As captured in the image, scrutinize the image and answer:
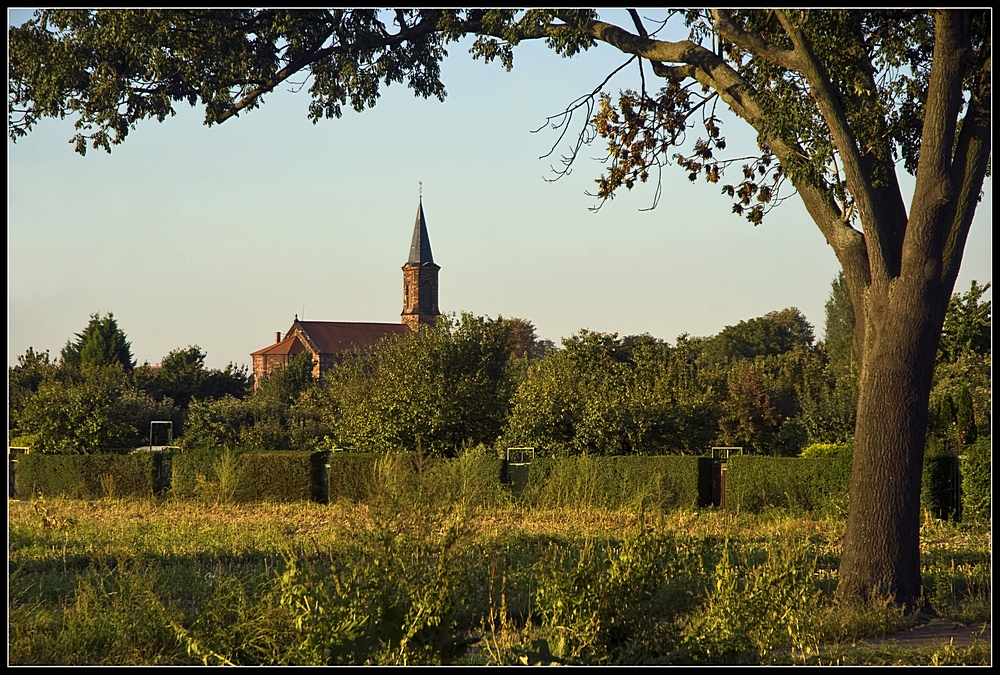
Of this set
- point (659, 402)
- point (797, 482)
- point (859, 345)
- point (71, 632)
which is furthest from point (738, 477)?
point (71, 632)

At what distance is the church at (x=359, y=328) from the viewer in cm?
8606

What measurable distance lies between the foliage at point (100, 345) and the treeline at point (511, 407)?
2410 centimetres

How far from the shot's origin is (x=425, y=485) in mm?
4754

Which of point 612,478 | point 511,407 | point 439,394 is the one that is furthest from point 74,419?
point 612,478

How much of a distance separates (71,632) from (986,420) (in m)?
22.6

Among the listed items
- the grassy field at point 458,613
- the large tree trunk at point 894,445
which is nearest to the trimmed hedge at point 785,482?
the grassy field at point 458,613

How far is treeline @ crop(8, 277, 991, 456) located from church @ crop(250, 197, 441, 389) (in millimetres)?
52859

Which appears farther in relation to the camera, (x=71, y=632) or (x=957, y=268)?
(x=957, y=268)

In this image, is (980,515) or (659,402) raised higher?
(659,402)

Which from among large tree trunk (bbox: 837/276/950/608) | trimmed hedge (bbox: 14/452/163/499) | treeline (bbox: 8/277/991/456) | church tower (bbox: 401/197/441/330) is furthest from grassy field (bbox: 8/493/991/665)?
church tower (bbox: 401/197/441/330)

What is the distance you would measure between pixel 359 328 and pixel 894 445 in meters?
85.9

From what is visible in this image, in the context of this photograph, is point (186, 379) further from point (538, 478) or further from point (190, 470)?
point (538, 478)

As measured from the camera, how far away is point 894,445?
6.66 m

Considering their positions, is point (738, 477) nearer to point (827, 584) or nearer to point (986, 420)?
point (827, 584)
